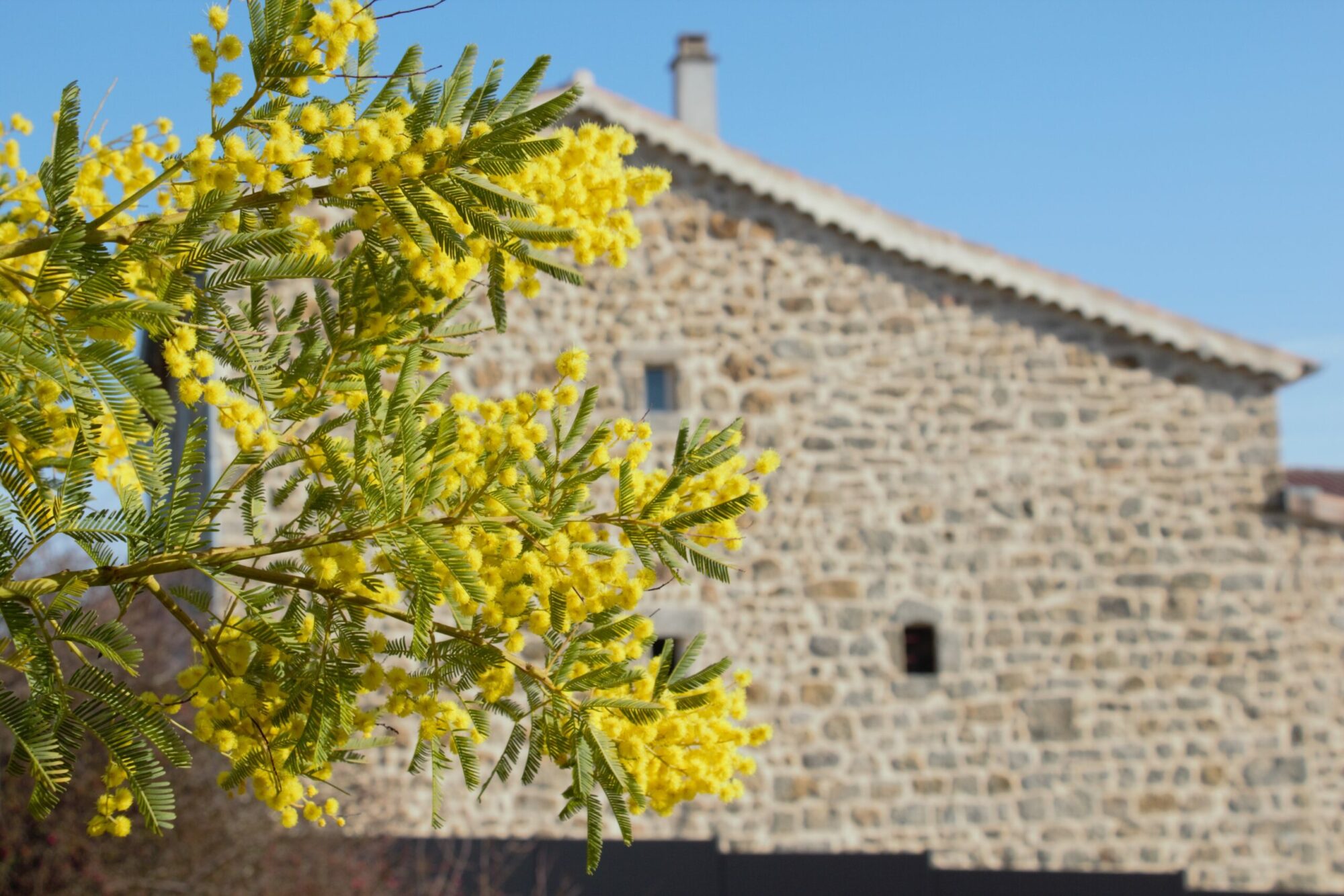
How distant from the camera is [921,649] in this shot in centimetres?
945

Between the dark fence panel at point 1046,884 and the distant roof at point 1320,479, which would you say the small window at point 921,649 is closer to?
the dark fence panel at point 1046,884

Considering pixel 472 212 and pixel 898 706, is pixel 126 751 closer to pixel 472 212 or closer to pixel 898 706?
pixel 472 212

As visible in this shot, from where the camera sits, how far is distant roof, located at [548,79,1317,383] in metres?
9.73

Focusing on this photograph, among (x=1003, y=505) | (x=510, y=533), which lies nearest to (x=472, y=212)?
(x=510, y=533)

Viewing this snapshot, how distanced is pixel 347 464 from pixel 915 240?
26.0 ft

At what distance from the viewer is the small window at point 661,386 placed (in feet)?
31.5

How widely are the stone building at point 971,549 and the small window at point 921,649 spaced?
20 millimetres

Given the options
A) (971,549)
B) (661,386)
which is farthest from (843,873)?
(661,386)

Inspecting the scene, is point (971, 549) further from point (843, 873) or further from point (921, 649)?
point (843, 873)

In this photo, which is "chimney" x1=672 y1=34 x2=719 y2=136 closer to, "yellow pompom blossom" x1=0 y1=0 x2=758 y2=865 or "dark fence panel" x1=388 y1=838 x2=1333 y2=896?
"dark fence panel" x1=388 y1=838 x2=1333 y2=896

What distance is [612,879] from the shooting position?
870 centimetres

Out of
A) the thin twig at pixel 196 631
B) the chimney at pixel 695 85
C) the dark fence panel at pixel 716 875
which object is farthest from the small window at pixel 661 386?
the thin twig at pixel 196 631

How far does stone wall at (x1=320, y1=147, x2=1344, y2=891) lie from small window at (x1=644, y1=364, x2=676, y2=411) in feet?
0.37

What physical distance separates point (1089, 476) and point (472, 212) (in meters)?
8.08
